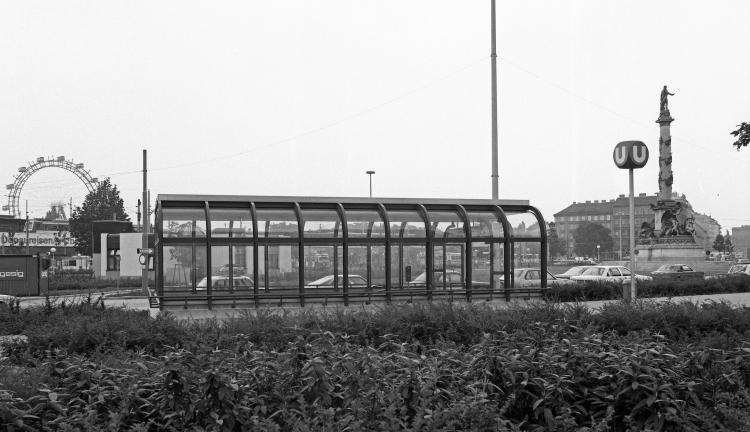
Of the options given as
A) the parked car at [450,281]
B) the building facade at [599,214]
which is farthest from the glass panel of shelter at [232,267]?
the building facade at [599,214]

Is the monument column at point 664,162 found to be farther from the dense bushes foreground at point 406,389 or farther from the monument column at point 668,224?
the dense bushes foreground at point 406,389

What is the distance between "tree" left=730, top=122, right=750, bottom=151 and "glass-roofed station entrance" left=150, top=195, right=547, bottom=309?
5.73 meters

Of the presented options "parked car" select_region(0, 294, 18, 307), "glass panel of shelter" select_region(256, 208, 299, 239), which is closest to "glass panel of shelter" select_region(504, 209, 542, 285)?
"glass panel of shelter" select_region(256, 208, 299, 239)

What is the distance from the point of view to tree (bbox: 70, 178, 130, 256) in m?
76.7

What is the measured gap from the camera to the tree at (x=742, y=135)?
48.4 ft

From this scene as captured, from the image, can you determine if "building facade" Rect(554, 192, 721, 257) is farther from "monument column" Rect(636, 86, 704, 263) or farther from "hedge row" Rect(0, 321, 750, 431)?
"hedge row" Rect(0, 321, 750, 431)

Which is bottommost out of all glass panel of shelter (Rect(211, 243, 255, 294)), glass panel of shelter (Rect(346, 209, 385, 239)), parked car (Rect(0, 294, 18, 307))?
parked car (Rect(0, 294, 18, 307))

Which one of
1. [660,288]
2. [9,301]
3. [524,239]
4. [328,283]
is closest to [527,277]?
[524,239]

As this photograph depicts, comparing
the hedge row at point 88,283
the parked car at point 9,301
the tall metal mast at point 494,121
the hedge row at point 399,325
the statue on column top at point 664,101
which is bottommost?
the hedge row at point 88,283

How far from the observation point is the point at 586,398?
6.39 meters

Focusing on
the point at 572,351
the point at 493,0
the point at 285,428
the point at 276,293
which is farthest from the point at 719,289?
the point at 285,428

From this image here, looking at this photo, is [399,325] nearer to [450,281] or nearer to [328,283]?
[328,283]

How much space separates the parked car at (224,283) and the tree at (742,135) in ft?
→ 34.8

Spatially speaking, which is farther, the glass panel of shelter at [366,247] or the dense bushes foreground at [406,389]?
the glass panel of shelter at [366,247]
